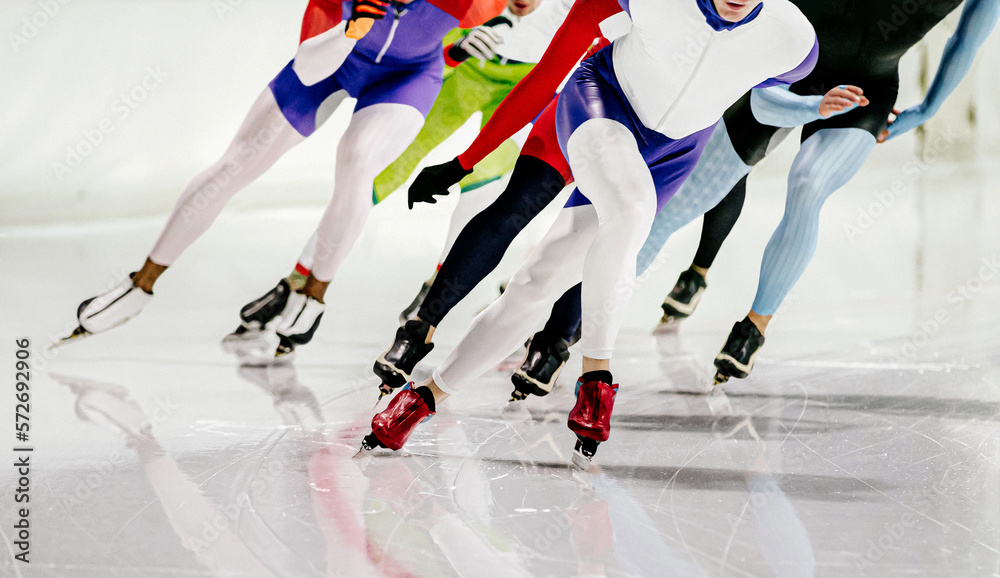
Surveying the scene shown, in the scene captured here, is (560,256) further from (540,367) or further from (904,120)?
(904,120)

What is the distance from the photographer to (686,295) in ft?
12.0

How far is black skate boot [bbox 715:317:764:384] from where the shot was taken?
293 centimetres

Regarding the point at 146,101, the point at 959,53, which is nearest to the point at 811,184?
the point at 959,53

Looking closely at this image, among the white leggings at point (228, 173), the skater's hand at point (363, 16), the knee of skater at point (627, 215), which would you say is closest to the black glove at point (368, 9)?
the skater's hand at point (363, 16)

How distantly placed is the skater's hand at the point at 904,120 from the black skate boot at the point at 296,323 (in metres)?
2.02

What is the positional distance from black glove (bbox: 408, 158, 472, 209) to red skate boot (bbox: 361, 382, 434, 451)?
49 cm

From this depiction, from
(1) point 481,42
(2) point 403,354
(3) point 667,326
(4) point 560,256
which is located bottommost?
(3) point 667,326

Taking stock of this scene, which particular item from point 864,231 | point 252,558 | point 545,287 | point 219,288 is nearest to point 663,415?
point 545,287

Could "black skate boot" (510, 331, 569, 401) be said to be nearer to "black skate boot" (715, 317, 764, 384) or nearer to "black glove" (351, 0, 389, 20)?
"black skate boot" (715, 317, 764, 384)

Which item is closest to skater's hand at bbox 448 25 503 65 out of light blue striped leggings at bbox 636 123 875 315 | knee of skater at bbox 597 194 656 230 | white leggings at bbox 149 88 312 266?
white leggings at bbox 149 88 312 266

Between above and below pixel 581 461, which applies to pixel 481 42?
above

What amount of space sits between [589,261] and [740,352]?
1.04 metres

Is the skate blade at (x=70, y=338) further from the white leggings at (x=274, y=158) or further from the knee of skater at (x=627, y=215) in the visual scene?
the knee of skater at (x=627, y=215)

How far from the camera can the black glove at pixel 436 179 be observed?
2.28 meters
